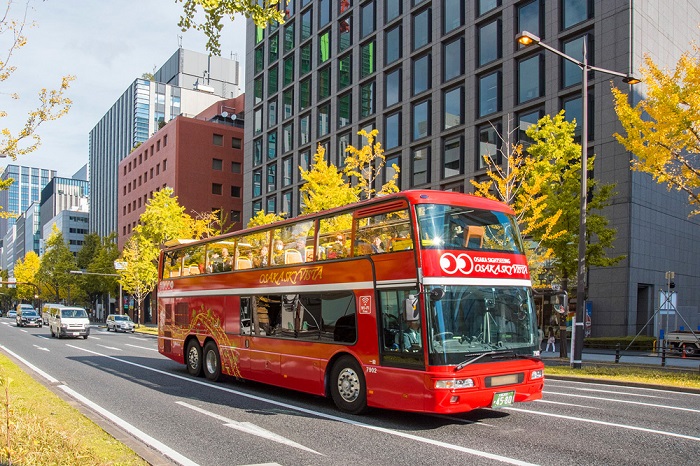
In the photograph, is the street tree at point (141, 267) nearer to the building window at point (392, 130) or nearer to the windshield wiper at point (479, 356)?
the building window at point (392, 130)

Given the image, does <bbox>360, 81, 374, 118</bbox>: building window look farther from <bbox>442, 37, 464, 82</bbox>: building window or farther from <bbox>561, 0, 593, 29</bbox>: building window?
<bbox>561, 0, 593, 29</bbox>: building window

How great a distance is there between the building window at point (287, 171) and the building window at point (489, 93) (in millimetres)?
24175

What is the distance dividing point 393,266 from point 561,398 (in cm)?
545

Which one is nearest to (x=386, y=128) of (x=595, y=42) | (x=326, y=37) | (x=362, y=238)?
(x=326, y=37)

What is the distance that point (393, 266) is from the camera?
1007cm

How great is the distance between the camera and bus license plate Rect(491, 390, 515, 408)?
370 inches

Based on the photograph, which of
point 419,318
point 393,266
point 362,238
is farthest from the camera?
point 362,238

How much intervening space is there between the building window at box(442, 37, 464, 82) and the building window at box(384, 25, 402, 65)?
17.3 ft

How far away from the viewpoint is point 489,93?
38750 millimetres

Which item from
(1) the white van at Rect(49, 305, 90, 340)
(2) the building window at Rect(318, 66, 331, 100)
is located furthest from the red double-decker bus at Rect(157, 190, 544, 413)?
(2) the building window at Rect(318, 66, 331, 100)

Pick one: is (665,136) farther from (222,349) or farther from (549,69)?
(549,69)

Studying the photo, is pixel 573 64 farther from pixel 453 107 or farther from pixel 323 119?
pixel 323 119

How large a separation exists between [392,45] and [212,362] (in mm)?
36743

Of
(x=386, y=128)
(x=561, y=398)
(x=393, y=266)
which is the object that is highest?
(x=386, y=128)
